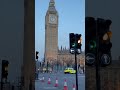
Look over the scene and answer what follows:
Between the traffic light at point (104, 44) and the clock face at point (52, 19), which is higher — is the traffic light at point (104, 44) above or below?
below

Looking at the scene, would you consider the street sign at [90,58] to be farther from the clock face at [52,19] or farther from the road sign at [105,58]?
the clock face at [52,19]

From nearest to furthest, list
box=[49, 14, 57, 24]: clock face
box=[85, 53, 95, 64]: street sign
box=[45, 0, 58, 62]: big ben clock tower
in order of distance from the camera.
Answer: box=[85, 53, 95, 64]: street sign
box=[45, 0, 58, 62]: big ben clock tower
box=[49, 14, 57, 24]: clock face

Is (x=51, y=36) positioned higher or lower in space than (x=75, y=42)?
higher

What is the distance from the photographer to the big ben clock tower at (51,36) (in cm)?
13412

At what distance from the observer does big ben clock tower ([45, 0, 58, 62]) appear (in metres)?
134

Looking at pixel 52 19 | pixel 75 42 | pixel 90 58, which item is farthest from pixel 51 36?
pixel 90 58

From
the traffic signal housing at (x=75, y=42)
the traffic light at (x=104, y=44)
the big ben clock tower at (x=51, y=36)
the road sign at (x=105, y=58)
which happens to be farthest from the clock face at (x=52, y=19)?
the road sign at (x=105, y=58)

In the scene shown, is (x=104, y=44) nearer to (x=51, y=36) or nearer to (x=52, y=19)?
(x=51, y=36)

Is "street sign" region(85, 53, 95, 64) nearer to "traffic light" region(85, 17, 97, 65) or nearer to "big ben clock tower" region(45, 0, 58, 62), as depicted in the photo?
"traffic light" region(85, 17, 97, 65)

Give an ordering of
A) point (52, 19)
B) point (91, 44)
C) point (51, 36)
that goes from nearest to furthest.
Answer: point (91, 44)
point (51, 36)
point (52, 19)

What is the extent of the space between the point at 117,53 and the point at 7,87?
814 cm

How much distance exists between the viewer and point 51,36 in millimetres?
140375

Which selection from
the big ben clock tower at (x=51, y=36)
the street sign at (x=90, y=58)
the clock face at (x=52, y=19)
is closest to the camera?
the street sign at (x=90, y=58)

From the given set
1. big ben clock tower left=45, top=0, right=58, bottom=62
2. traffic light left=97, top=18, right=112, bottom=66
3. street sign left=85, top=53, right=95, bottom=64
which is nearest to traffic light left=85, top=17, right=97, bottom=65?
street sign left=85, top=53, right=95, bottom=64
